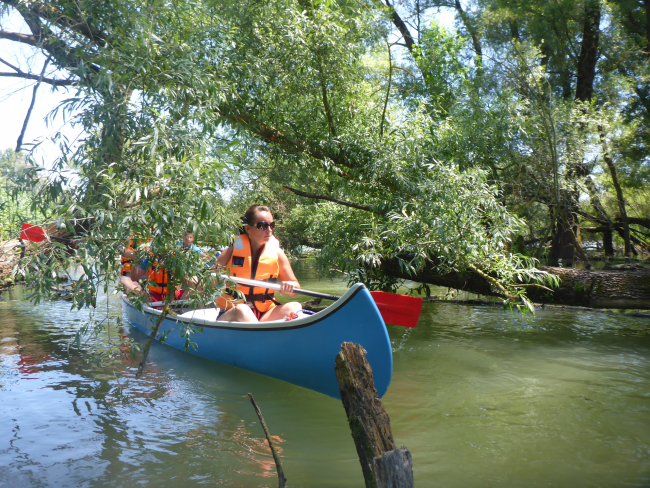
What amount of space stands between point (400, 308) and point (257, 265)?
1.44 m

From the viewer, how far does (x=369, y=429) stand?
2143mm

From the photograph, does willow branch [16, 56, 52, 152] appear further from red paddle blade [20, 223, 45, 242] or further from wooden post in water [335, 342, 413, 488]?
wooden post in water [335, 342, 413, 488]

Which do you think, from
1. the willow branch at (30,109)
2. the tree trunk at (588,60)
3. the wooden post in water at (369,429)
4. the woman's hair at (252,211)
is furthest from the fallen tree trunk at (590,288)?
the tree trunk at (588,60)

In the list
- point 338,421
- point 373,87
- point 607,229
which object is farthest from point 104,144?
point 607,229

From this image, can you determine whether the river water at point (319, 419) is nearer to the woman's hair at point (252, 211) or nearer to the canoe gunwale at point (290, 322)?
the canoe gunwale at point (290, 322)

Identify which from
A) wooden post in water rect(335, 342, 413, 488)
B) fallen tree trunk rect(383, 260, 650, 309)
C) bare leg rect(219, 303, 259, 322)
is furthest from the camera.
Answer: fallen tree trunk rect(383, 260, 650, 309)

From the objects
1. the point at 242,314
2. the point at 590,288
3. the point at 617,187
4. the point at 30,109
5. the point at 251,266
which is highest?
the point at 617,187

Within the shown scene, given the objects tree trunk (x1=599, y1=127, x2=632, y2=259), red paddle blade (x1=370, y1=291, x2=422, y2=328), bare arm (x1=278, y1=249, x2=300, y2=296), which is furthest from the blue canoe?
tree trunk (x1=599, y1=127, x2=632, y2=259)

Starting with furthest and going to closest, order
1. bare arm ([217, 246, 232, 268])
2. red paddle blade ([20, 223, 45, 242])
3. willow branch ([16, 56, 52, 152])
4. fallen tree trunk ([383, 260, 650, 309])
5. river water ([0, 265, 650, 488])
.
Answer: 1. fallen tree trunk ([383, 260, 650, 309])
2. bare arm ([217, 246, 232, 268])
3. willow branch ([16, 56, 52, 152])
4. red paddle blade ([20, 223, 45, 242])
5. river water ([0, 265, 650, 488])

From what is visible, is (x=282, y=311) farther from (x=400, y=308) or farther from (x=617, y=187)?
(x=617, y=187)

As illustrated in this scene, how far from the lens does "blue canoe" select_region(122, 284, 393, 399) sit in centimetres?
350

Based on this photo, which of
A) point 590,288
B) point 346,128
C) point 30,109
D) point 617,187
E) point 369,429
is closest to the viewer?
point 369,429

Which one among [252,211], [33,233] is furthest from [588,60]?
[33,233]

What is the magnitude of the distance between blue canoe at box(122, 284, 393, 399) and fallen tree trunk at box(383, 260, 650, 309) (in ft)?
8.42
